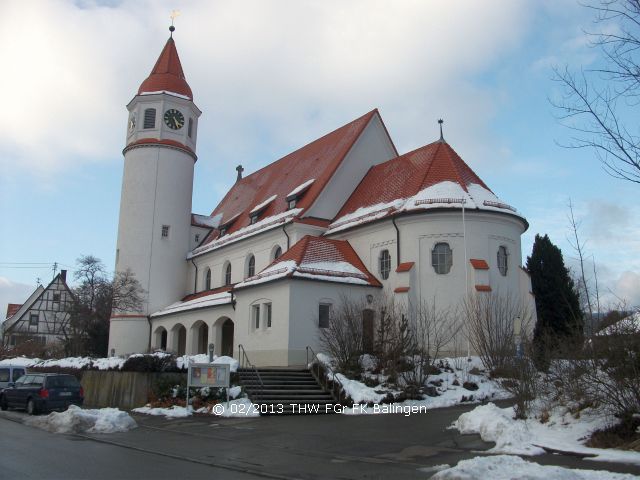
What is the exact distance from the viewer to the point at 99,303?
4175 cm

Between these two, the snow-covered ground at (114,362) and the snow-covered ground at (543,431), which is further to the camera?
the snow-covered ground at (114,362)

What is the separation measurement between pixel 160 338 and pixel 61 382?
20.4 metres

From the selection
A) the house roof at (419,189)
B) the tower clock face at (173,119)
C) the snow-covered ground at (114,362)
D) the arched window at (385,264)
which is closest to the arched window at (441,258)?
the house roof at (419,189)

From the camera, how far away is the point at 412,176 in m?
31.5

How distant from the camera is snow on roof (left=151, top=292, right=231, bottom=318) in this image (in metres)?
33.8

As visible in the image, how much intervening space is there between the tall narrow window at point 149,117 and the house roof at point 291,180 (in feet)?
26.3

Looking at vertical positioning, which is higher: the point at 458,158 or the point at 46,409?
the point at 458,158

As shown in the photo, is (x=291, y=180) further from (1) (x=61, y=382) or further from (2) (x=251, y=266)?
(1) (x=61, y=382)

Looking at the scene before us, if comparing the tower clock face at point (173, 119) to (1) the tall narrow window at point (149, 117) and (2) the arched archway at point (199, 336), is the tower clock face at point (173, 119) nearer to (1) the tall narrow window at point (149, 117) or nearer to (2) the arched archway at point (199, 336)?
(1) the tall narrow window at point (149, 117)

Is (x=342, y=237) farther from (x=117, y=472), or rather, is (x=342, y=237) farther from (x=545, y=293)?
(x=117, y=472)

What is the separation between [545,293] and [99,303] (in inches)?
1090

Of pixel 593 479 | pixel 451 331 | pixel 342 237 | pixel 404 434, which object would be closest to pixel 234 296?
pixel 342 237

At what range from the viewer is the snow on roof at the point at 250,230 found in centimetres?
3356

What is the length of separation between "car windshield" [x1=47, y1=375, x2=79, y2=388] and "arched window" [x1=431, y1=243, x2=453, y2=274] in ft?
51.0
